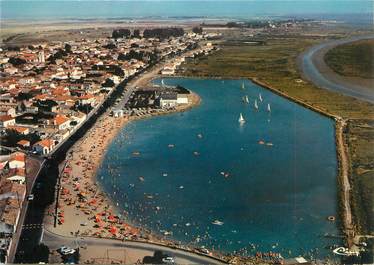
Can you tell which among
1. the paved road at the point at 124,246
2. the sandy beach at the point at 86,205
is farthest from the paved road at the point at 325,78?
the paved road at the point at 124,246

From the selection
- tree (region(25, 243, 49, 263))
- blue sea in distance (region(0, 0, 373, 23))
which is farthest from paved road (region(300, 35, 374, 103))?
tree (region(25, 243, 49, 263))

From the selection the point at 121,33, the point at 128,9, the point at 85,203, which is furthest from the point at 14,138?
the point at 121,33

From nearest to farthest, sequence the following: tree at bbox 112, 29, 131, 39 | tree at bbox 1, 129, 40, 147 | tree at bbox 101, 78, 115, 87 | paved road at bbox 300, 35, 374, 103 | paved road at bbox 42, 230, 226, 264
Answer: paved road at bbox 42, 230, 226, 264, tree at bbox 1, 129, 40, 147, paved road at bbox 300, 35, 374, 103, tree at bbox 101, 78, 115, 87, tree at bbox 112, 29, 131, 39


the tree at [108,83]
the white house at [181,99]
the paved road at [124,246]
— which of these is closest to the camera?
the paved road at [124,246]

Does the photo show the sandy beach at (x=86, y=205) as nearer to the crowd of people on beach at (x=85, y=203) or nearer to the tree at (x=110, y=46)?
the crowd of people on beach at (x=85, y=203)

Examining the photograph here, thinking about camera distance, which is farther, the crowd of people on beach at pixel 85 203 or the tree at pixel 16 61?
the tree at pixel 16 61

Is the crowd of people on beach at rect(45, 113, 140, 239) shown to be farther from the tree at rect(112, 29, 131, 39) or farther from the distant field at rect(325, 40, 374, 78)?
the tree at rect(112, 29, 131, 39)
